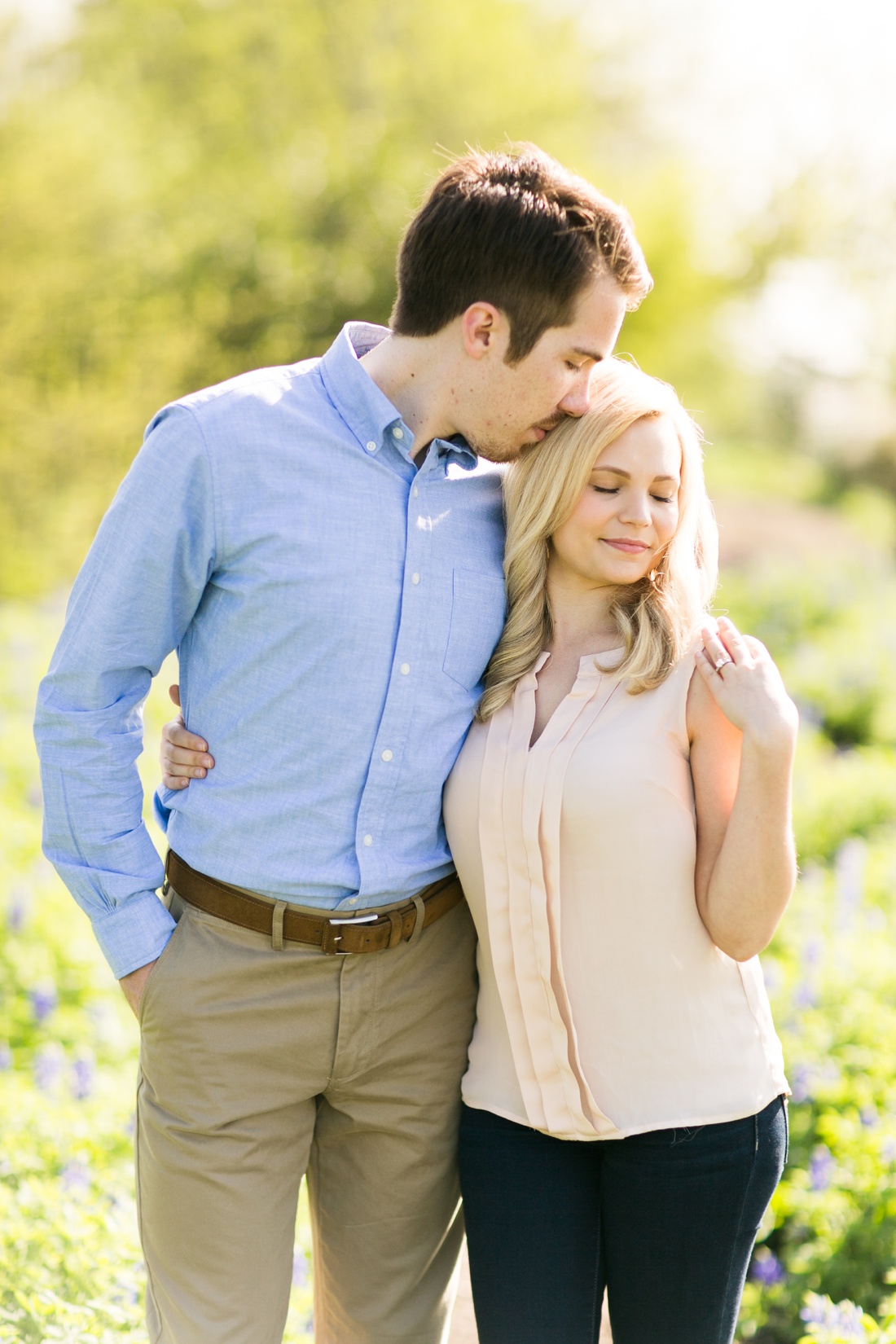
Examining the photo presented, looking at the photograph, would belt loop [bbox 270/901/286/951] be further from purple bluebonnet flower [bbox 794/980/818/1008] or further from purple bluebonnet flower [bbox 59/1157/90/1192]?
purple bluebonnet flower [bbox 794/980/818/1008]

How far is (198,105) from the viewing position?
19469 mm

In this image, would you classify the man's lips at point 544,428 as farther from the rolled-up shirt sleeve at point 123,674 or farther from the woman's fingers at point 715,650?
the rolled-up shirt sleeve at point 123,674

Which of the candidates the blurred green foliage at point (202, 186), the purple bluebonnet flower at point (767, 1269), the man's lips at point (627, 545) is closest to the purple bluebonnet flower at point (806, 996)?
the purple bluebonnet flower at point (767, 1269)

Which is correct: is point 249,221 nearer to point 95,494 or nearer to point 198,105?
point 95,494

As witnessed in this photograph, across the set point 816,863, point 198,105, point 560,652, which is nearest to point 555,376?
point 560,652

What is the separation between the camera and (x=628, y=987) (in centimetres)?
191

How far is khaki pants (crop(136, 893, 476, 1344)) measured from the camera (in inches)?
73.2

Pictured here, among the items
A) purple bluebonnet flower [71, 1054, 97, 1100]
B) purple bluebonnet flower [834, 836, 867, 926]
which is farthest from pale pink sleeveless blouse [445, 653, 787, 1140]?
purple bluebonnet flower [834, 836, 867, 926]

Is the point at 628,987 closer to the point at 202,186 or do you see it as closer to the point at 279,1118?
the point at 279,1118

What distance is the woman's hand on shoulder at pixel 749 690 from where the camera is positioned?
1820 mm

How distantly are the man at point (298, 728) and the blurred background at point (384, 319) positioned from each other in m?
0.68

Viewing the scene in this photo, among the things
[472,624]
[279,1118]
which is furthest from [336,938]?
[472,624]

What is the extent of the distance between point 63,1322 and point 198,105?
67.7 feet

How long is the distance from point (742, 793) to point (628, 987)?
0.38 metres
